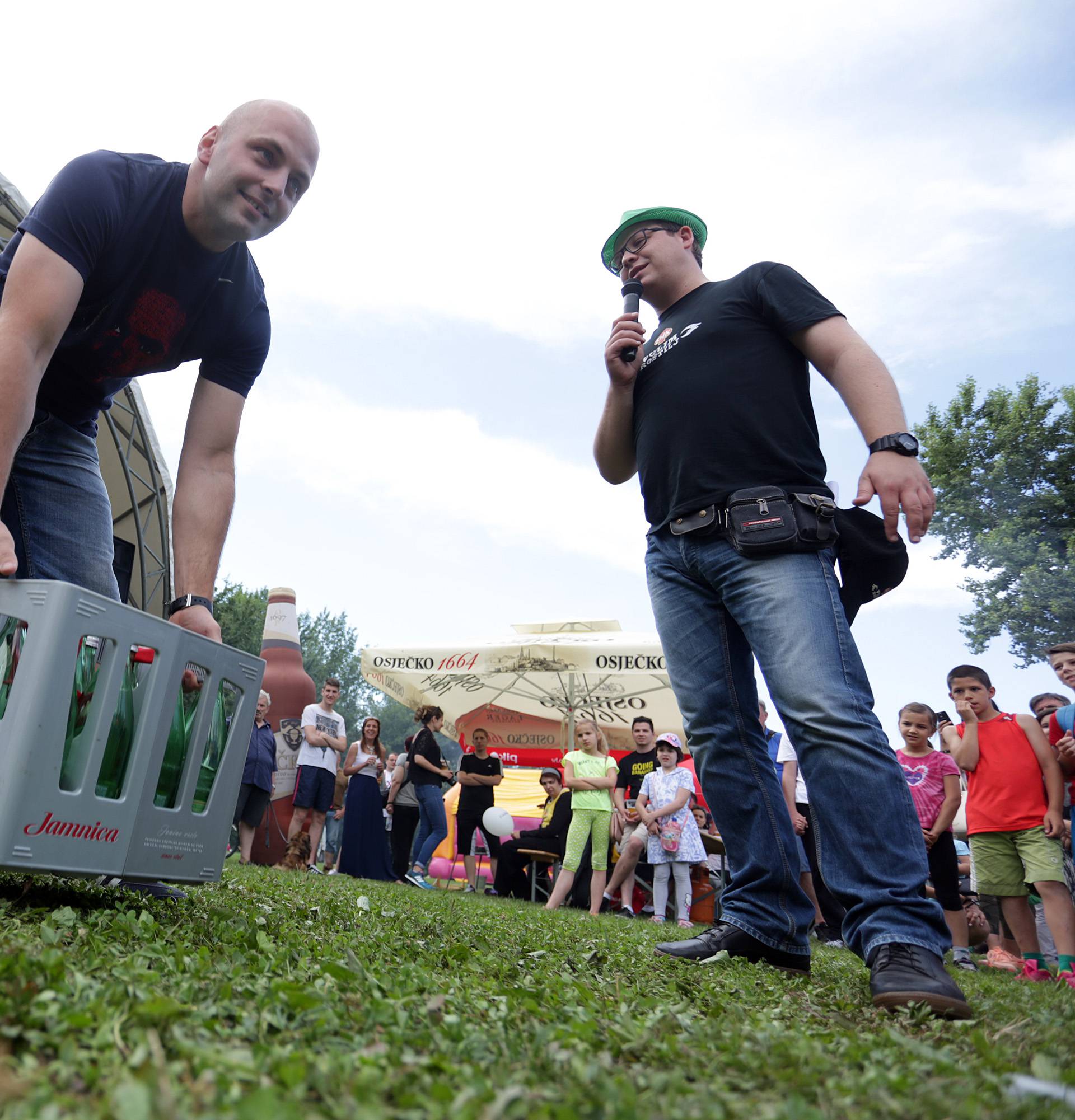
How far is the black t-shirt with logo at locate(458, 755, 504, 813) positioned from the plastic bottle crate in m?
7.52

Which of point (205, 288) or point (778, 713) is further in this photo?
point (205, 288)

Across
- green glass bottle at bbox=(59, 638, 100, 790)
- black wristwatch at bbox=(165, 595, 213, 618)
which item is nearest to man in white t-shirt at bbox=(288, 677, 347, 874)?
black wristwatch at bbox=(165, 595, 213, 618)

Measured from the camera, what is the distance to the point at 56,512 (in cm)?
263

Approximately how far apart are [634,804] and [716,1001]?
23.6ft

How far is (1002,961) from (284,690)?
421 inches

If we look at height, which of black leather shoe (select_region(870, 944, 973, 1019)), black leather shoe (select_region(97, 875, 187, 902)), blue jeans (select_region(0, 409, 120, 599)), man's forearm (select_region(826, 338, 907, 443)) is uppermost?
man's forearm (select_region(826, 338, 907, 443))

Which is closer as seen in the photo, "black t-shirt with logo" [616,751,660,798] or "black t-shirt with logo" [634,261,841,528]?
"black t-shirt with logo" [634,261,841,528]

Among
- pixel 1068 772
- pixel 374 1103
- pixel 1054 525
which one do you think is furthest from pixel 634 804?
pixel 1054 525

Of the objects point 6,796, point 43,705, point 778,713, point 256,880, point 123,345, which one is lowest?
point 256,880

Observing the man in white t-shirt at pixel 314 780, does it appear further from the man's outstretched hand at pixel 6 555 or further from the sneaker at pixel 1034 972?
the man's outstretched hand at pixel 6 555

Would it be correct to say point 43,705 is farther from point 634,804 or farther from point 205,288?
point 634,804

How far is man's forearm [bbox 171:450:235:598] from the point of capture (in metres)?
Answer: 2.88

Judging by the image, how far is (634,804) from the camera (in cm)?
877

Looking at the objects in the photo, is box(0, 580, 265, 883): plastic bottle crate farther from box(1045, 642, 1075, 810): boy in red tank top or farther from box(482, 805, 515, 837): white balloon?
box(482, 805, 515, 837): white balloon
